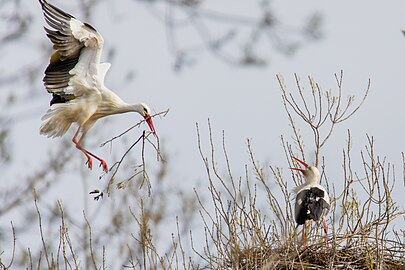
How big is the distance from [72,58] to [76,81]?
0.72 ft

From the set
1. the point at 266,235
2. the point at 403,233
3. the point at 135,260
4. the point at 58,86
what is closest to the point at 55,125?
the point at 58,86

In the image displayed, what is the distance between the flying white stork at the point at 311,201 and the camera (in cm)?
1105

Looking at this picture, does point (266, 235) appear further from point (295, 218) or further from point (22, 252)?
point (22, 252)

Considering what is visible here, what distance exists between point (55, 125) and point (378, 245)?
3.51m

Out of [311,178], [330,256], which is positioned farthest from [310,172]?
[330,256]

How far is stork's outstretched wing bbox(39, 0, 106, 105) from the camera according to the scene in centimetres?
1091

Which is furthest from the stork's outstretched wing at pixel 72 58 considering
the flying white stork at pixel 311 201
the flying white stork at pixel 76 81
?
the flying white stork at pixel 311 201

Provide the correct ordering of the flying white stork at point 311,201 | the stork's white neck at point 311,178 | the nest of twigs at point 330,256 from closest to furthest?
1. the nest of twigs at point 330,256
2. the flying white stork at point 311,201
3. the stork's white neck at point 311,178

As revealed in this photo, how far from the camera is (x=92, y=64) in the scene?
11219 millimetres

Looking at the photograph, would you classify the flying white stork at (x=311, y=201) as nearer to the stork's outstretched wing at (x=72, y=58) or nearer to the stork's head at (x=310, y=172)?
the stork's head at (x=310, y=172)

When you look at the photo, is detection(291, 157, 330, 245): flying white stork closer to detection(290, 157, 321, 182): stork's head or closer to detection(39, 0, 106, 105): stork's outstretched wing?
detection(290, 157, 321, 182): stork's head

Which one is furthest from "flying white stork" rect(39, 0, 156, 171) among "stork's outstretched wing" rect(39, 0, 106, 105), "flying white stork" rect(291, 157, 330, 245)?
"flying white stork" rect(291, 157, 330, 245)

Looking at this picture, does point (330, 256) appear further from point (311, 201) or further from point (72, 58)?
point (72, 58)

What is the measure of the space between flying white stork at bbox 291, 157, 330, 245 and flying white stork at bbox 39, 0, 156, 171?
1.59 meters
